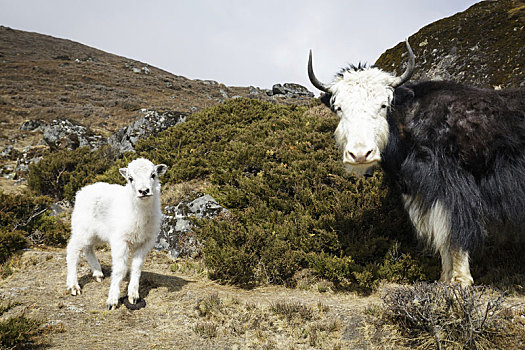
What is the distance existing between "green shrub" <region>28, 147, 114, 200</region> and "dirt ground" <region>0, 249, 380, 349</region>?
5.29 metres

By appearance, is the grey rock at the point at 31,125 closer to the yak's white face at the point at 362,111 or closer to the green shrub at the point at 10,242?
the green shrub at the point at 10,242

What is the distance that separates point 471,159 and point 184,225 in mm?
5364

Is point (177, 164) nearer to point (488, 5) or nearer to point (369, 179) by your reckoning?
point (369, 179)

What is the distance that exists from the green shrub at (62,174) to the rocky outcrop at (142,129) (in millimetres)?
1131

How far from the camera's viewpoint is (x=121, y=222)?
15.1ft

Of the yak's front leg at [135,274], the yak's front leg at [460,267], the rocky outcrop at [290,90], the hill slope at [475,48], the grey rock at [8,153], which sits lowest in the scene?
the yak's front leg at [135,274]

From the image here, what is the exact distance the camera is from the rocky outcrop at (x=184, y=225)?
6734mm

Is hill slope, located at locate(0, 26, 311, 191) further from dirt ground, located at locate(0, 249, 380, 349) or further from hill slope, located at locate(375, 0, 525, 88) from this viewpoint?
hill slope, located at locate(375, 0, 525, 88)

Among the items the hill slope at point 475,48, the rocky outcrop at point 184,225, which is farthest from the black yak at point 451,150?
the hill slope at point 475,48

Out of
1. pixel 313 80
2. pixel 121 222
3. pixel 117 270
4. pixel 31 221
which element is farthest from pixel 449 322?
pixel 31 221

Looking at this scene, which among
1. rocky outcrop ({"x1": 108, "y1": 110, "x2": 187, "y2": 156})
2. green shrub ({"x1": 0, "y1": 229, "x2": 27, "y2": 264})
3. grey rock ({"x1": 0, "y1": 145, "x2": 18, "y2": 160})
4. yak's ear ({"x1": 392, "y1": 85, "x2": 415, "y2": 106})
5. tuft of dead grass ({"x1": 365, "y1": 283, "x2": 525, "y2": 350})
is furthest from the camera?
grey rock ({"x1": 0, "y1": 145, "x2": 18, "y2": 160})

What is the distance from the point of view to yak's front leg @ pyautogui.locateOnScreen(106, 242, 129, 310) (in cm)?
436

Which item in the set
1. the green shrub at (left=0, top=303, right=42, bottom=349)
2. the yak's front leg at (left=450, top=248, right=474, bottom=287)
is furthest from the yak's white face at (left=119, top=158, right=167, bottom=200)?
the yak's front leg at (left=450, top=248, right=474, bottom=287)

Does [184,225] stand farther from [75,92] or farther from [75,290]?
[75,92]
